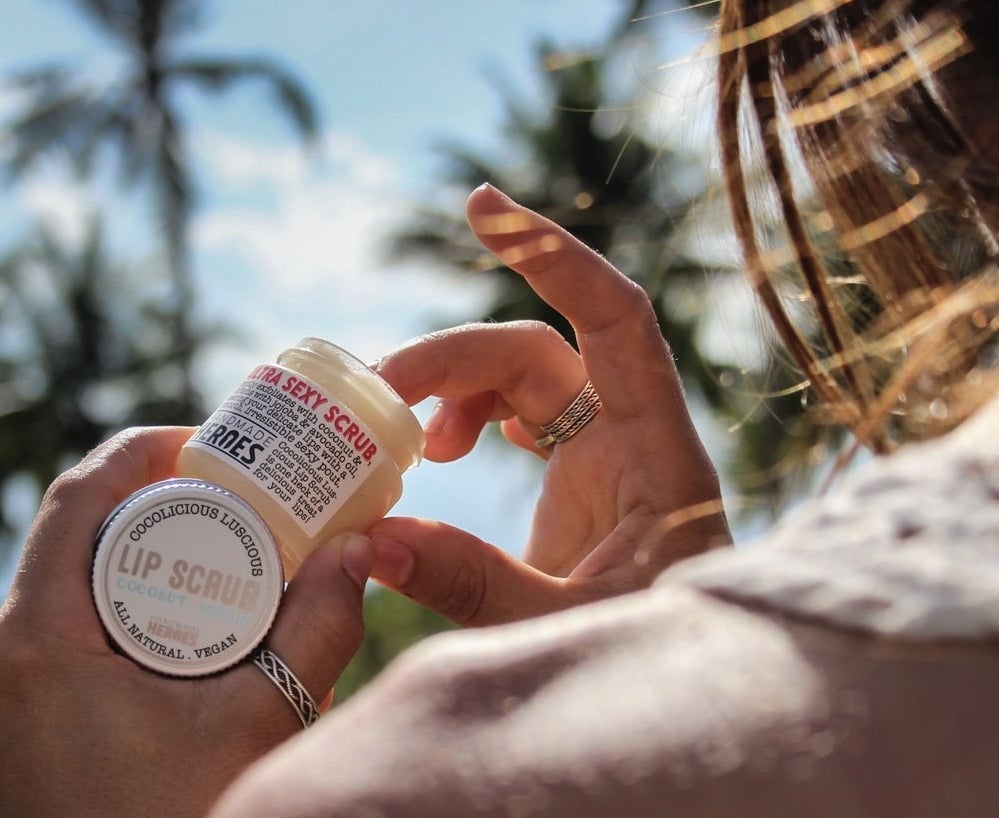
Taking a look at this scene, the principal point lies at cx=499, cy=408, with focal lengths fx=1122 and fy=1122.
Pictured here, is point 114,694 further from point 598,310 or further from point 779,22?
point 779,22

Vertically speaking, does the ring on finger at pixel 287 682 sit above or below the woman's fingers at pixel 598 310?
below

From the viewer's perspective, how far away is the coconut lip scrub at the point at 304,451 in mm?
1274

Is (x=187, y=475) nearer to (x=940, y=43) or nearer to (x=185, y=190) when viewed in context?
(x=940, y=43)

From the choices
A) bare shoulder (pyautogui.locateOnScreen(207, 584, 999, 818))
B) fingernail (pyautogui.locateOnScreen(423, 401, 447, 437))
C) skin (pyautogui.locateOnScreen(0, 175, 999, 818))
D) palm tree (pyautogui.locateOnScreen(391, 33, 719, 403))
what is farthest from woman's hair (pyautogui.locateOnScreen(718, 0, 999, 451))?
palm tree (pyautogui.locateOnScreen(391, 33, 719, 403))

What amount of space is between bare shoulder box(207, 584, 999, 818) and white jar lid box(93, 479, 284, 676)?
2.68 ft

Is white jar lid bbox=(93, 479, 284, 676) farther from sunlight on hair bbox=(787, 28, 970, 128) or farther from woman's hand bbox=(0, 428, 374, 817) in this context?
sunlight on hair bbox=(787, 28, 970, 128)

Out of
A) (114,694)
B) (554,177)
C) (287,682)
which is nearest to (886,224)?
(287,682)

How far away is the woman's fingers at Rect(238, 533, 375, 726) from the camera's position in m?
1.26

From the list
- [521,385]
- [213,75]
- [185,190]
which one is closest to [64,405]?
[185,190]

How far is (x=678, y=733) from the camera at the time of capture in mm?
424

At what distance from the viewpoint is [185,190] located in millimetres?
18812

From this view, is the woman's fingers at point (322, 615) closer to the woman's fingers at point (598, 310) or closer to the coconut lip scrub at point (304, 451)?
the coconut lip scrub at point (304, 451)

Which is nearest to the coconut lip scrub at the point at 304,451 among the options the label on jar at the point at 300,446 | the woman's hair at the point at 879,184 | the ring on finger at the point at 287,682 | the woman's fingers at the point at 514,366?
the label on jar at the point at 300,446

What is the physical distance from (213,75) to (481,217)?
20289 millimetres
